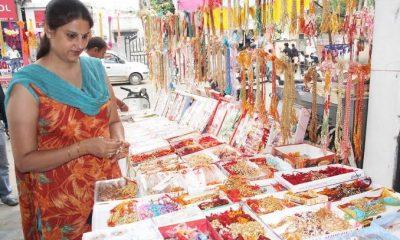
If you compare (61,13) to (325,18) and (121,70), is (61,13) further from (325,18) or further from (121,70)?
(121,70)

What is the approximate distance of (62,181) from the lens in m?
1.56

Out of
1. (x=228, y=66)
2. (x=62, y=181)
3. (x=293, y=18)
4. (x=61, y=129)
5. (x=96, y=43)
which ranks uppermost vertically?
(x=293, y=18)

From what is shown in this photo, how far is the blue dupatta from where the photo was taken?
1.42m

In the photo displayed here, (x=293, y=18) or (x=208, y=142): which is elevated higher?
(x=293, y=18)

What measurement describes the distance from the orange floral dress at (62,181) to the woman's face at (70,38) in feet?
0.64

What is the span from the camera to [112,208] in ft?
4.95

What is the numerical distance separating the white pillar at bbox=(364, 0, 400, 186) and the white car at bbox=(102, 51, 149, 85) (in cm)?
1198

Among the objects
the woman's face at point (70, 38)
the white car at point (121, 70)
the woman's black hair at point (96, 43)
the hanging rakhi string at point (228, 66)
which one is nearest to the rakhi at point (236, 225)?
the woman's face at point (70, 38)

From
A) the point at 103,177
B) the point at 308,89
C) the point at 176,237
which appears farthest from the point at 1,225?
the point at 308,89

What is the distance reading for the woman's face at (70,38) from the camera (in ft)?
4.63

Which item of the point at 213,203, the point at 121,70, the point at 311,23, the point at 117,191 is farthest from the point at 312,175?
the point at 121,70

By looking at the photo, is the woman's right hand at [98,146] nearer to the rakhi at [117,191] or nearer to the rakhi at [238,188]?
the rakhi at [117,191]

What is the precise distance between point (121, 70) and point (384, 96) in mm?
12143

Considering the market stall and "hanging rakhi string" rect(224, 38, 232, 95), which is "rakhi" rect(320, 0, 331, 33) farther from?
"hanging rakhi string" rect(224, 38, 232, 95)
